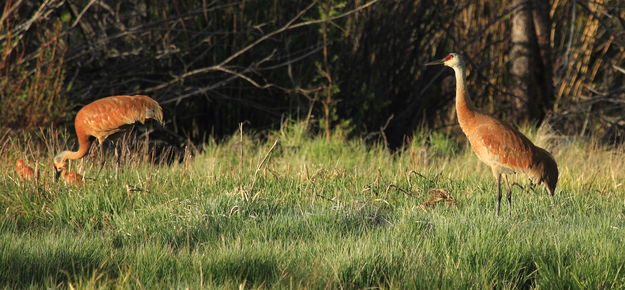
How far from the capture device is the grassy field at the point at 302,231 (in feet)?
13.9

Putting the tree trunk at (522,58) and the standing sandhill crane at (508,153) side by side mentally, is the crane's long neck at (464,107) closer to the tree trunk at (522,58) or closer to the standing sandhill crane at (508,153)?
the standing sandhill crane at (508,153)

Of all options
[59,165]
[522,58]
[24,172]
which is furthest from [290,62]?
[24,172]

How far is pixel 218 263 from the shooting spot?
4270 mm

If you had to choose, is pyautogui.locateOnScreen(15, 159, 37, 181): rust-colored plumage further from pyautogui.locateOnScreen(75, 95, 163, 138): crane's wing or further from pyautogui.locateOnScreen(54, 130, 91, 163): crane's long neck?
pyautogui.locateOnScreen(75, 95, 163, 138): crane's wing

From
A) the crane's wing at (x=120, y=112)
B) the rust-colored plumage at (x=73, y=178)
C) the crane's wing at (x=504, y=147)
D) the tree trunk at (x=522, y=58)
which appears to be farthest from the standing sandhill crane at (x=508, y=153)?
the tree trunk at (x=522, y=58)

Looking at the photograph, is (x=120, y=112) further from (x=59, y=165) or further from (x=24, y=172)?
(x=24, y=172)

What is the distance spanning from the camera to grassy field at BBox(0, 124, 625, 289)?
423 centimetres

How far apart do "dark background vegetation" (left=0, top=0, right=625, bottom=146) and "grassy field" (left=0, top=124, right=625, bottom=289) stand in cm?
256

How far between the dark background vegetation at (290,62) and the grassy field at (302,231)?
2562 millimetres

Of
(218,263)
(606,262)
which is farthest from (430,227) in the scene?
(218,263)

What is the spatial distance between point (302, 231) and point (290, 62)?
4307mm

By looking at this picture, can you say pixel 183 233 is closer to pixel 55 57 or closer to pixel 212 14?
pixel 55 57

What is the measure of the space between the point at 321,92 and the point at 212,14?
1518mm

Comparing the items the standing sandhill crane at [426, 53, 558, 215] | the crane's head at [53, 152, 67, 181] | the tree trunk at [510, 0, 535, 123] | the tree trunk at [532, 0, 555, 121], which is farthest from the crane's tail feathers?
the tree trunk at [532, 0, 555, 121]
